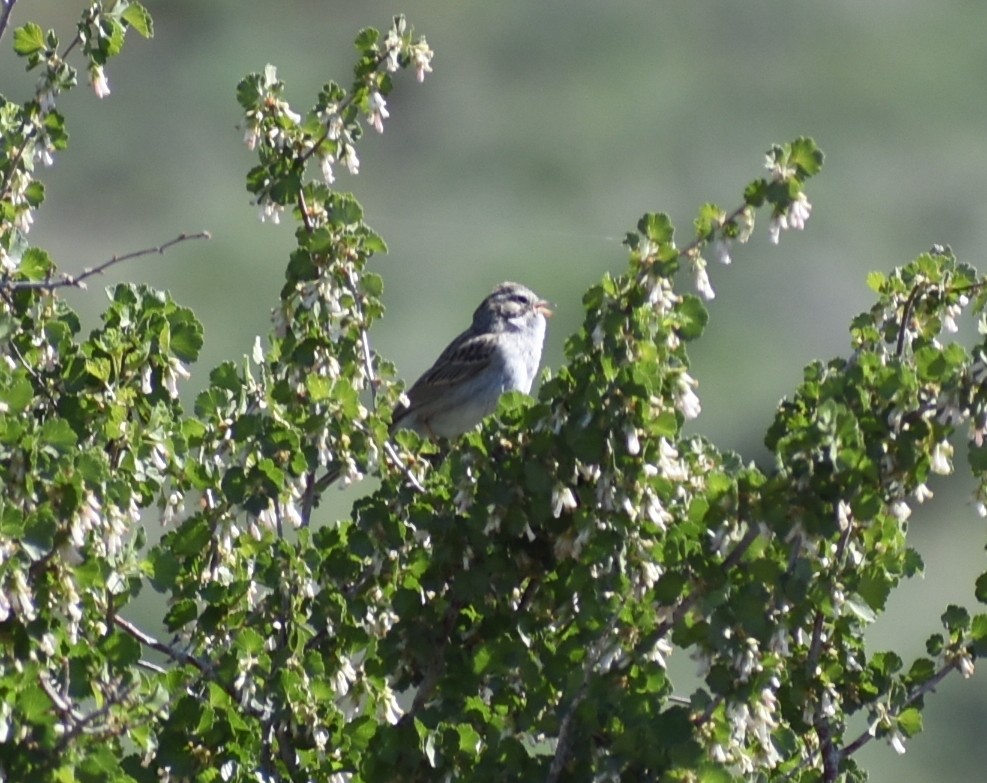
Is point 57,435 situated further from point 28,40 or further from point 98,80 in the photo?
point 28,40

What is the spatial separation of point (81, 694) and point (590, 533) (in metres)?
1.11

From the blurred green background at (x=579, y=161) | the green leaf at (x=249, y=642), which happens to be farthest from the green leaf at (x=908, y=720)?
the blurred green background at (x=579, y=161)

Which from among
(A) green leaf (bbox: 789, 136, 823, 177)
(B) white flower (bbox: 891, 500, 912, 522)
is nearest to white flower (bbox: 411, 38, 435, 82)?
(A) green leaf (bbox: 789, 136, 823, 177)

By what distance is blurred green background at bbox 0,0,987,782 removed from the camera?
97.1ft

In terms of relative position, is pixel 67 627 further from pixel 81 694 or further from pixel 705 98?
pixel 705 98

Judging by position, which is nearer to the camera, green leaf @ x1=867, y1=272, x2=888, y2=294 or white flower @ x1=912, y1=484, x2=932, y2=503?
white flower @ x1=912, y1=484, x2=932, y2=503

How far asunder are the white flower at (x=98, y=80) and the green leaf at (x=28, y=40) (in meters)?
0.20

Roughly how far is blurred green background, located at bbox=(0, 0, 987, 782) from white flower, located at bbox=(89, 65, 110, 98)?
1807cm

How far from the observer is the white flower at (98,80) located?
4895 mm

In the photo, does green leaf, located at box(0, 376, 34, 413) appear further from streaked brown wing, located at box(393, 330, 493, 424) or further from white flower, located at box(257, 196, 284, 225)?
streaked brown wing, located at box(393, 330, 493, 424)

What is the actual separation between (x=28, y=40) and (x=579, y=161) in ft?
110

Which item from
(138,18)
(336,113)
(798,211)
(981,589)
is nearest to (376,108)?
(336,113)

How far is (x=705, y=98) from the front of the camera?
40062mm

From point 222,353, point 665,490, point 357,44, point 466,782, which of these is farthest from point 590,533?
point 222,353
